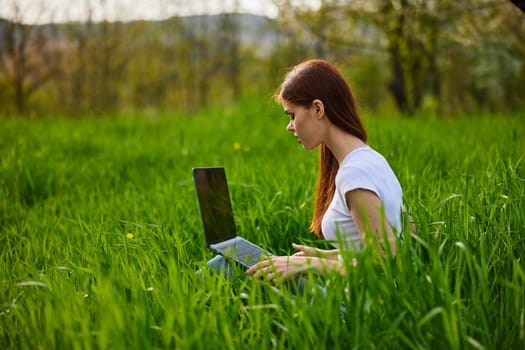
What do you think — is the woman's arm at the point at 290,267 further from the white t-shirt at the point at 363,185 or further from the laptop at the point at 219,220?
the laptop at the point at 219,220

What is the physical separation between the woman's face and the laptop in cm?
51

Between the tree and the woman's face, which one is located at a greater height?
the tree

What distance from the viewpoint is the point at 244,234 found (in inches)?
123

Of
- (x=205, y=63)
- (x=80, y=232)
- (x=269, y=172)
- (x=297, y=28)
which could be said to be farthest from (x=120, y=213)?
(x=205, y=63)

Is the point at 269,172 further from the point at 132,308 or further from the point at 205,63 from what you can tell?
the point at 205,63

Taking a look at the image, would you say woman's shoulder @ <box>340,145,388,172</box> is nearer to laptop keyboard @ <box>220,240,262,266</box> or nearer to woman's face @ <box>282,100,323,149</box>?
woman's face @ <box>282,100,323,149</box>

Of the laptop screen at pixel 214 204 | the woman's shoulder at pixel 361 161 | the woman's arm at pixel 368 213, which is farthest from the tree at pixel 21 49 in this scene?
the woman's arm at pixel 368 213

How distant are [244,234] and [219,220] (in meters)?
0.61

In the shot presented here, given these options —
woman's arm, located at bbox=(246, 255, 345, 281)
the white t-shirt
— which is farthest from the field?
the white t-shirt

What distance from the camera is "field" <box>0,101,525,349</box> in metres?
1.65

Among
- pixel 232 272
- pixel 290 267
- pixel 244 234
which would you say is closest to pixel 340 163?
pixel 290 267

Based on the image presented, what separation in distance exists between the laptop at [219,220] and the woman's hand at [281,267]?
202mm

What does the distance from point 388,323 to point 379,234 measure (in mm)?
368

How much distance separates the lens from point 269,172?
4.30m
